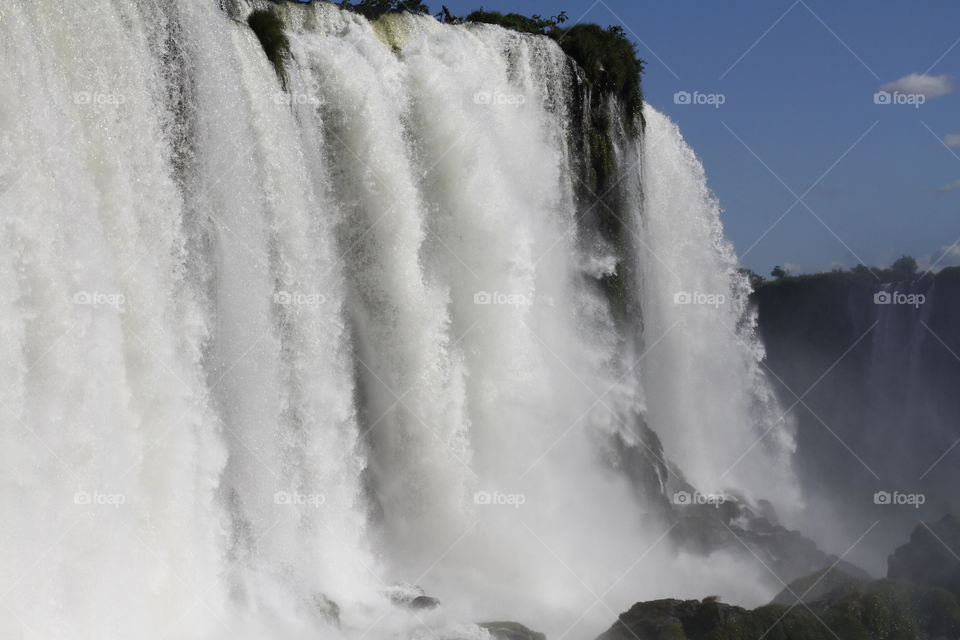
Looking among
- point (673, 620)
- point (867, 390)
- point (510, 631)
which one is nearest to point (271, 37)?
point (510, 631)

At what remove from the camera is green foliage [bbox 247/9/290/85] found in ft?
44.9

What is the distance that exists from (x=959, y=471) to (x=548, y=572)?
51.7 ft

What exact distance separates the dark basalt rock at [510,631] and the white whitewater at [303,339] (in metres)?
0.41

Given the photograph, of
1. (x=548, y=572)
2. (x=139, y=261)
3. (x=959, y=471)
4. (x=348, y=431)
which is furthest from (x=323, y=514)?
(x=959, y=471)

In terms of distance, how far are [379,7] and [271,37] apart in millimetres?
2908

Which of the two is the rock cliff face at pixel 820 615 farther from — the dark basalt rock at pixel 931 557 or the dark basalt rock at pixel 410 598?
the dark basalt rock at pixel 410 598

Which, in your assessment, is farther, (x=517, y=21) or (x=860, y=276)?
(x=860, y=276)

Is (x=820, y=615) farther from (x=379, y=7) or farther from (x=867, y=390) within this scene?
(x=867, y=390)

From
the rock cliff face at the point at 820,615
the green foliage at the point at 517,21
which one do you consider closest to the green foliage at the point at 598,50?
the green foliage at the point at 517,21

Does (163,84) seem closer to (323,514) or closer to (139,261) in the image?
(139,261)

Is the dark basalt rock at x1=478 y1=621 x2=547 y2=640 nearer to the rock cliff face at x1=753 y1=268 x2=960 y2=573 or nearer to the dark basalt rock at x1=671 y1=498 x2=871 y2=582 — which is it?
the dark basalt rock at x1=671 y1=498 x2=871 y2=582

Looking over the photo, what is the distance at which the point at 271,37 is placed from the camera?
1369 cm

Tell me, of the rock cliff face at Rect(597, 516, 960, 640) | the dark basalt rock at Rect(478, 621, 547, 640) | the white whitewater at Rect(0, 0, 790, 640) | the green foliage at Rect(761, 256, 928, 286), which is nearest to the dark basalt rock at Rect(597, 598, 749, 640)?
the rock cliff face at Rect(597, 516, 960, 640)

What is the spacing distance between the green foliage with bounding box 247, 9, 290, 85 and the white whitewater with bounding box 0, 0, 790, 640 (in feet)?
0.62
